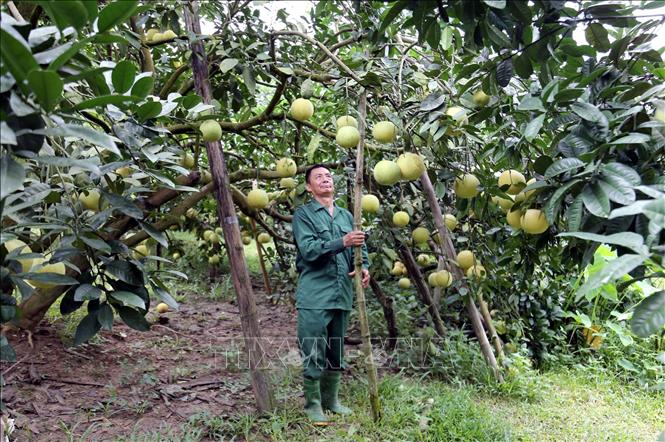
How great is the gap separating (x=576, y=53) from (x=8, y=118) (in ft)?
5.46

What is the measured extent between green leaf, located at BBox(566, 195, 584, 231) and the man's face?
1.64m

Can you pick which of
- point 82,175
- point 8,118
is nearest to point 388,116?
point 82,175

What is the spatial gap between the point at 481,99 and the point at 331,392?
1.83m

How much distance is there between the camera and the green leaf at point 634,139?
127 cm

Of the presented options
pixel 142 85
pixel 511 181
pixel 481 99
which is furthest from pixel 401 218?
pixel 142 85

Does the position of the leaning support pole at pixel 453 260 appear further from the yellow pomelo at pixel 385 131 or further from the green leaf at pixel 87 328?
the green leaf at pixel 87 328

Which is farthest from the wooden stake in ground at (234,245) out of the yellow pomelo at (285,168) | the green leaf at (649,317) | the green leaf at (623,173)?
the green leaf at (649,317)

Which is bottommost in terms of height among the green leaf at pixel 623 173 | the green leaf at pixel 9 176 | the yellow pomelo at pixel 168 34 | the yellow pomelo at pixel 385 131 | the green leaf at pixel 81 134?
the green leaf at pixel 623 173

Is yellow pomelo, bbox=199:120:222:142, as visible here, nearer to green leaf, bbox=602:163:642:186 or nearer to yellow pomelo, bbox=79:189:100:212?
yellow pomelo, bbox=79:189:100:212

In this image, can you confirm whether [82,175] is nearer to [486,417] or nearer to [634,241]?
[634,241]

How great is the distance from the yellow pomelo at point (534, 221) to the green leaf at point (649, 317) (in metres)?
0.73

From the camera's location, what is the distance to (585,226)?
143cm

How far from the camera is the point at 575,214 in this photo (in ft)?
4.53

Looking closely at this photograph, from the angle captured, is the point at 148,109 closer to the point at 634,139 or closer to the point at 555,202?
the point at 555,202
